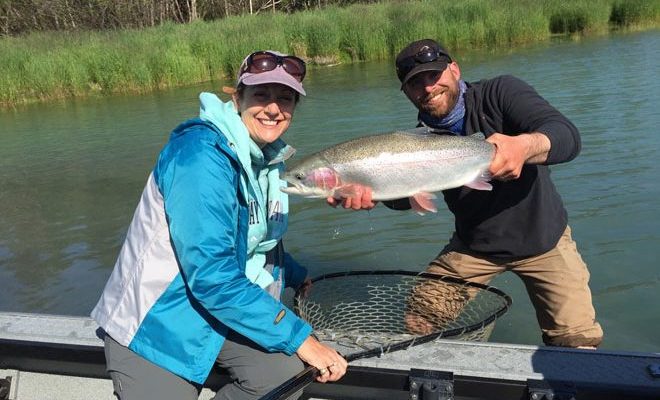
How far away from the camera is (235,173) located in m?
2.63

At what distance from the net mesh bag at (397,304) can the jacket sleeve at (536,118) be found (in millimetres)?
840

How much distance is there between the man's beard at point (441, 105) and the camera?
3782mm

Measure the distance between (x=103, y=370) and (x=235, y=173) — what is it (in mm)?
1324

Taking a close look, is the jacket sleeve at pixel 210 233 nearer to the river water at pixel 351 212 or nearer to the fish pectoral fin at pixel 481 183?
the fish pectoral fin at pixel 481 183

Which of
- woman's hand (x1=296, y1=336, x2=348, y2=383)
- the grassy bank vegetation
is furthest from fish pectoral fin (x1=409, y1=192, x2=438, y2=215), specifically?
the grassy bank vegetation

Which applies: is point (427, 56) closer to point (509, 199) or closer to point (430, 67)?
point (430, 67)

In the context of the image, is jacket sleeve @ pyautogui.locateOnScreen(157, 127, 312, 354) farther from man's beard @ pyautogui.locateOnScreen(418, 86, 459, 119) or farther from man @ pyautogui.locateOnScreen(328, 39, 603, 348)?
man's beard @ pyautogui.locateOnScreen(418, 86, 459, 119)

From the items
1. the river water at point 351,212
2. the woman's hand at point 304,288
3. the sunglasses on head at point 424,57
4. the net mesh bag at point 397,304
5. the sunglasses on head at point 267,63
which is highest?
the sunglasses on head at point 267,63

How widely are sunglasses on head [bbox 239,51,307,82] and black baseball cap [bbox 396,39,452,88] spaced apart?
3.30 feet

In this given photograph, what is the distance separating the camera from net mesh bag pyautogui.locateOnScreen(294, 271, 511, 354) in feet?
12.4

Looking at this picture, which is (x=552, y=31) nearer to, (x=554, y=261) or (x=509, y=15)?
(x=509, y=15)

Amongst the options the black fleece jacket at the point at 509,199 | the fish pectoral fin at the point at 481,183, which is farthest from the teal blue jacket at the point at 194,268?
the black fleece jacket at the point at 509,199

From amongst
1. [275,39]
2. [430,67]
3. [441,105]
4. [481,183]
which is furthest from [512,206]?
[275,39]

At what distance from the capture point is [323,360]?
8.80ft
